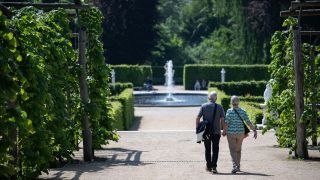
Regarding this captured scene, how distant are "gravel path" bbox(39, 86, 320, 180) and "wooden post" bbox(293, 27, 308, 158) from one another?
1.06ft

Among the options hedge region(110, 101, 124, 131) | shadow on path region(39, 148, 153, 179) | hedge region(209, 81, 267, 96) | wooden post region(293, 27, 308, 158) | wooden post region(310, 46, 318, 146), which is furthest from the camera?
hedge region(209, 81, 267, 96)

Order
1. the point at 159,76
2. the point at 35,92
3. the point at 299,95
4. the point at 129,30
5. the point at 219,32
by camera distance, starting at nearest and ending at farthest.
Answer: the point at 35,92 → the point at 299,95 → the point at 129,30 → the point at 159,76 → the point at 219,32

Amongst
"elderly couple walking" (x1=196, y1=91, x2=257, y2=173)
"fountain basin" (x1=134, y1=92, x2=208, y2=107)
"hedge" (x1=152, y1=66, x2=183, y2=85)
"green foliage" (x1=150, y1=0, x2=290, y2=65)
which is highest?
"green foliage" (x1=150, y1=0, x2=290, y2=65)

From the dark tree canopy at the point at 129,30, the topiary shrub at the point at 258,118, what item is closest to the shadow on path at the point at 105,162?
the topiary shrub at the point at 258,118

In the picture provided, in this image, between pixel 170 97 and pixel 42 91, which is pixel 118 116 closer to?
pixel 42 91

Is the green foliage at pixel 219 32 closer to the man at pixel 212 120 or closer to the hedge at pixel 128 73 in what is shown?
the hedge at pixel 128 73

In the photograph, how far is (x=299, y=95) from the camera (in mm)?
13594

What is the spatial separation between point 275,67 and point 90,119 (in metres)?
4.25

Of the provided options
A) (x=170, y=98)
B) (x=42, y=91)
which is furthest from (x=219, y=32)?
(x=42, y=91)

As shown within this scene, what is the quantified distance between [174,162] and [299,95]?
8.90 feet

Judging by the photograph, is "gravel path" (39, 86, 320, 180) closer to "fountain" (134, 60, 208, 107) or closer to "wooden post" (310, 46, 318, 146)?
"wooden post" (310, 46, 318, 146)

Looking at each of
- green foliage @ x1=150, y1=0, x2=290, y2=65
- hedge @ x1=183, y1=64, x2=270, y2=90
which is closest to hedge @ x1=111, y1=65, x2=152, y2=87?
hedge @ x1=183, y1=64, x2=270, y2=90

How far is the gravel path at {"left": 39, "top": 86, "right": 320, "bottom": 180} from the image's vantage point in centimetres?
1138

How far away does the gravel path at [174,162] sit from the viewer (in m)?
11.4
